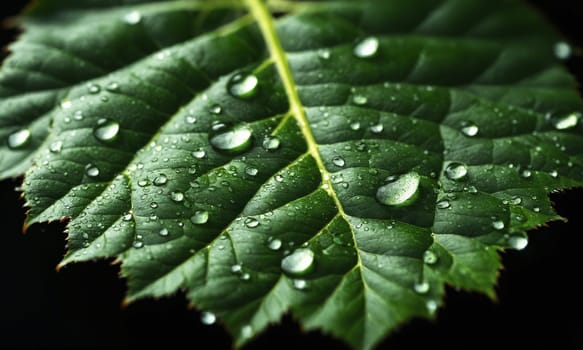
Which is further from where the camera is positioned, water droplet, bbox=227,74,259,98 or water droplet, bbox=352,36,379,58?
water droplet, bbox=352,36,379,58

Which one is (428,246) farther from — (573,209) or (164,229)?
(573,209)

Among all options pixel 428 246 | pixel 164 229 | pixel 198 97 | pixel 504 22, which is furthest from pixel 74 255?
pixel 504 22

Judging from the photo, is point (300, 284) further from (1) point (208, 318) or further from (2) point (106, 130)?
(2) point (106, 130)

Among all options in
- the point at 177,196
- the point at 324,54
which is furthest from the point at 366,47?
the point at 177,196

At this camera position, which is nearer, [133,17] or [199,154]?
[199,154]

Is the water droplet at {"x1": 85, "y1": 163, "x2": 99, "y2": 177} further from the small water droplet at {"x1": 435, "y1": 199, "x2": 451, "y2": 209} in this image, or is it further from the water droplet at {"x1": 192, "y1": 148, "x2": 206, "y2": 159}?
the small water droplet at {"x1": 435, "y1": 199, "x2": 451, "y2": 209}

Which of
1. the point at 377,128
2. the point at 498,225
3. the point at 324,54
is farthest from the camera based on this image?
the point at 324,54

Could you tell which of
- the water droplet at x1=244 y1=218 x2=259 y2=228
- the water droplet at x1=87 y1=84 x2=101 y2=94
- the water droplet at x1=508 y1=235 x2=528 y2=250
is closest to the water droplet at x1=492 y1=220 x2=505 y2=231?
the water droplet at x1=508 y1=235 x2=528 y2=250
